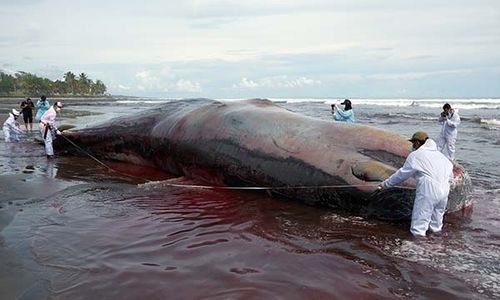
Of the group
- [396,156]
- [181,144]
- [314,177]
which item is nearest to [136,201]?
[181,144]

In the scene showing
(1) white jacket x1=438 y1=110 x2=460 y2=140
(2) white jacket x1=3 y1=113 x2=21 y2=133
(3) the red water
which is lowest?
(3) the red water

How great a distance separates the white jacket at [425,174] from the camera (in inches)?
239

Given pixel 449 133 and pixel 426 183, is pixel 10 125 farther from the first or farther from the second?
pixel 426 183

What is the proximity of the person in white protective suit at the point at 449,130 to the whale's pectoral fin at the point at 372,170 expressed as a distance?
633cm

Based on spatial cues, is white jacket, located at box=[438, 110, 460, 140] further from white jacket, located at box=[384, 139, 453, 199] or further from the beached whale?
white jacket, located at box=[384, 139, 453, 199]

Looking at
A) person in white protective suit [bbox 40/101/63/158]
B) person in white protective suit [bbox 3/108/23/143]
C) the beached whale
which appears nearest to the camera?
the beached whale

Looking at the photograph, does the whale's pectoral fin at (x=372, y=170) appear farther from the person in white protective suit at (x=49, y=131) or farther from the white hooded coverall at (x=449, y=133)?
the person in white protective suit at (x=49, y=131)

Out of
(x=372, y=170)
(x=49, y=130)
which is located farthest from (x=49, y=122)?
(x=372, y=170)

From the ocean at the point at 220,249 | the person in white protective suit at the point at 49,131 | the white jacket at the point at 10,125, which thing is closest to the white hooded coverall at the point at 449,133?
the ocean at the point at 220,249

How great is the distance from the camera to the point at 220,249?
556 centimetres

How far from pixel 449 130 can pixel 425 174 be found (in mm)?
6869

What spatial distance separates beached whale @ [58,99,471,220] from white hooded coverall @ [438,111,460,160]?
544 cm

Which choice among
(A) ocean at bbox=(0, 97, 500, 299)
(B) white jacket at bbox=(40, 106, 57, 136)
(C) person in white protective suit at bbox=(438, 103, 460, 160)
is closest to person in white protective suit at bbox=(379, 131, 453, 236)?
(A) ocean at bbox=(0, 97, 500, 299)

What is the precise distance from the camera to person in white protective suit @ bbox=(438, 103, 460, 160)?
12.2 m
